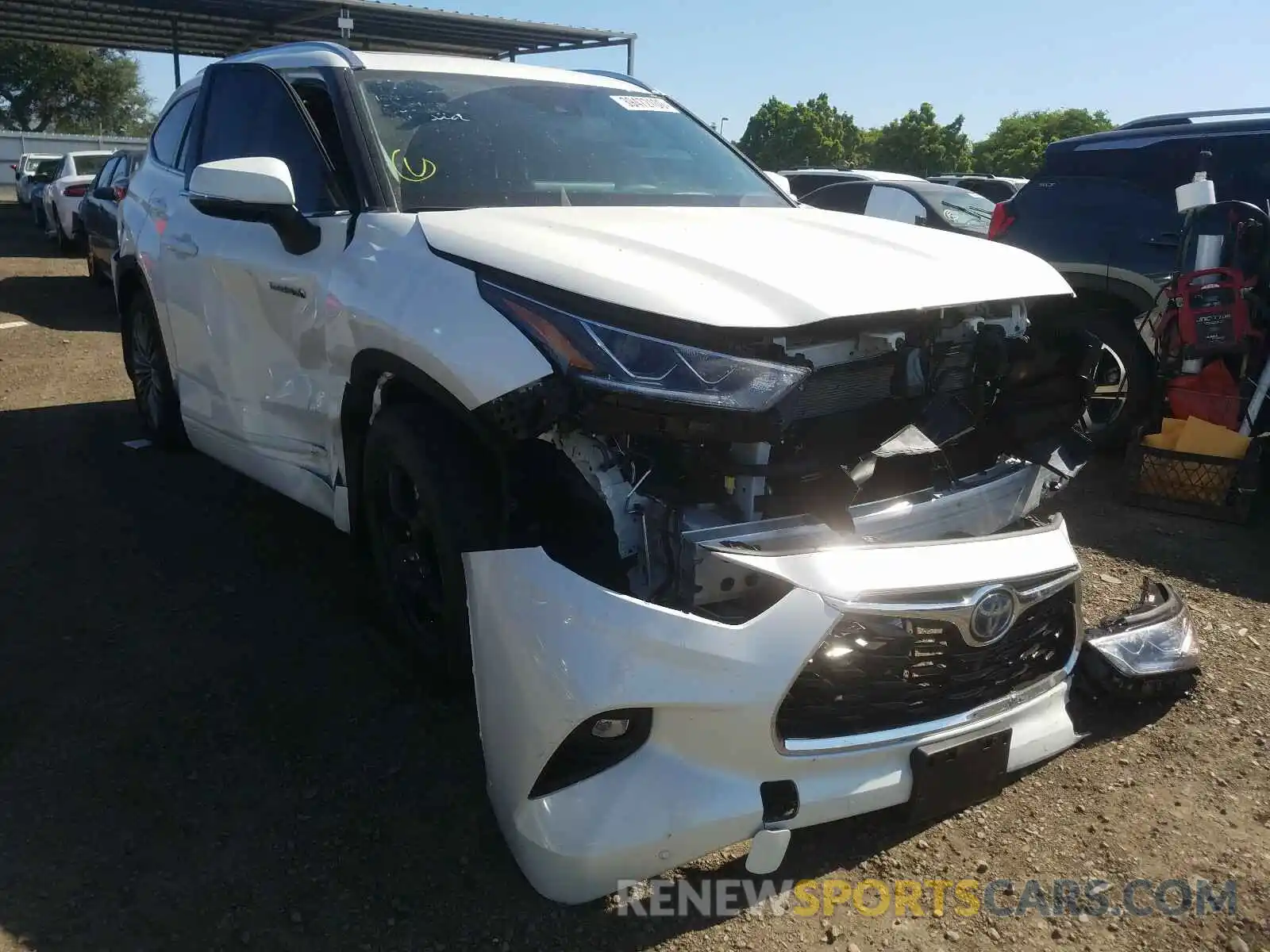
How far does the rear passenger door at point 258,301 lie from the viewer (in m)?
3.12

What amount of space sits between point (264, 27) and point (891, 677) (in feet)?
75.5

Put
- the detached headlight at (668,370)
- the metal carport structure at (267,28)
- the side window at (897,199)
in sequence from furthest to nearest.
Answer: the metal carport structure at (267,28) → the side window at (897,199) → the detached headlight at (668,370)

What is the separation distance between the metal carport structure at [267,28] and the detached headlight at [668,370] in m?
17.0

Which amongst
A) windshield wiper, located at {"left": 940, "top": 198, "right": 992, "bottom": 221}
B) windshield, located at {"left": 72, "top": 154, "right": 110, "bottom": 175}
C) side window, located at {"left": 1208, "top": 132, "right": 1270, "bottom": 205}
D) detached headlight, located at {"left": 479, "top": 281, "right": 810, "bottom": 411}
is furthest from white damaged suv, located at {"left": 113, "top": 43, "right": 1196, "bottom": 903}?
windshield, located at {"left": 72, "top": 154, "right": 110, "bottom": 175}

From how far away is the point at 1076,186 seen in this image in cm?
618

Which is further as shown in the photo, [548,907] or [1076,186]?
[1076,186]

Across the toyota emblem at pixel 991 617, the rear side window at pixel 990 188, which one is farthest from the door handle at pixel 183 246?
the rear side window at pixel 990 188

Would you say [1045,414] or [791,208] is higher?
[791,208]

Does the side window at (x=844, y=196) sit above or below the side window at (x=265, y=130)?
below

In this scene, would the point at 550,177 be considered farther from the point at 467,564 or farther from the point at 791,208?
the point at 467,564

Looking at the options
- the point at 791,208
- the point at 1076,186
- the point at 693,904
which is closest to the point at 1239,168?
the point at 1076,186

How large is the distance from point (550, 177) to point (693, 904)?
2269 mm

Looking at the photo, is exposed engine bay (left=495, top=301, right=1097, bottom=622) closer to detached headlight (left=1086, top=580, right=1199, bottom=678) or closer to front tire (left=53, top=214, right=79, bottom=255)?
detached headlight (left=1086, top=580, right=1199, bottom=678)

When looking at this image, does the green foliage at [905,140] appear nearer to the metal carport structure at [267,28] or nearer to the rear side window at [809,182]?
the metal carport structure at [267,28]
